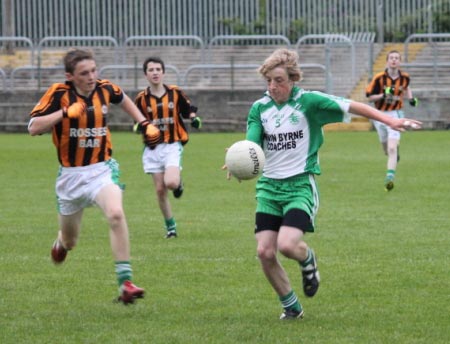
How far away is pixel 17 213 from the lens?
15.3 meters

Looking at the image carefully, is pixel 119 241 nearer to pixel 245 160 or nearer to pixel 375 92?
pixel 245 160

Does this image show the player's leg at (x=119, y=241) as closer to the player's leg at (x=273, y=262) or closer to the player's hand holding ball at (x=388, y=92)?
the player's leg at (x=273, y=262)

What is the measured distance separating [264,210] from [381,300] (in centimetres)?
132

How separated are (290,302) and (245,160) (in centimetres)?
108

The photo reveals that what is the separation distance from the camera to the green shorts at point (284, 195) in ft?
26.3

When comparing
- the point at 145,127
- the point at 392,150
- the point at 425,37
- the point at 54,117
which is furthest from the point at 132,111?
the point at 425,37

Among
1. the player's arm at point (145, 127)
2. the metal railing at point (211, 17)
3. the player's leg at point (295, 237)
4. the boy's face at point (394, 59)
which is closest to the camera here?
the player's leg at point (295, 237)

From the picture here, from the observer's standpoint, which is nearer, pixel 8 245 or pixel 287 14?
pixel 8 245

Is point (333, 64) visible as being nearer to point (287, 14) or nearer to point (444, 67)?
point (444, 67)

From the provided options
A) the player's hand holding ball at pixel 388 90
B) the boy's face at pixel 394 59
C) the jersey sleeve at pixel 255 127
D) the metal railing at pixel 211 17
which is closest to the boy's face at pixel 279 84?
the jersey sleeve at pixel 255 127

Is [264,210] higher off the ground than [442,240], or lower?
higher

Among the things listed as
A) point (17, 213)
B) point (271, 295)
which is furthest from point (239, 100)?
point (271, 295)

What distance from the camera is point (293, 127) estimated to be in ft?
26.7

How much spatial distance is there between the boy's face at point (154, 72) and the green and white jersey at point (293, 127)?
4809 millimetres
